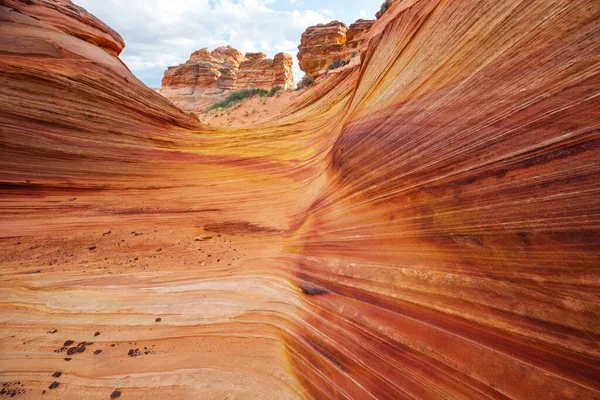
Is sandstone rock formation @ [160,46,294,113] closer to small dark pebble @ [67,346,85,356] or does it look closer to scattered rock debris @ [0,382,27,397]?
small dark pebble @ [67,346,85,356]

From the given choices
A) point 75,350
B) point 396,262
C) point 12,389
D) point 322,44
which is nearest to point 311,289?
point 396,262

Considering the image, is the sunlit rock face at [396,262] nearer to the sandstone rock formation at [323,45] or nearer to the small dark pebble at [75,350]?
the small dark pebble at [75,350]

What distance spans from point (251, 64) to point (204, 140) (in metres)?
31.9

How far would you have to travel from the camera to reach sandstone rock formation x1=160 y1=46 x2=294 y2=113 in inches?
1280

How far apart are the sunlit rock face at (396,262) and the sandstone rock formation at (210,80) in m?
31.6

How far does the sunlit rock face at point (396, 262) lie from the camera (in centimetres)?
113

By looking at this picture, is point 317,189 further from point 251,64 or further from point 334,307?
point 251,64

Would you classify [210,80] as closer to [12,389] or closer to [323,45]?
[323,45]

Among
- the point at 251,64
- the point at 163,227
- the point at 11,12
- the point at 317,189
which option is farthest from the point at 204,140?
the point at 251,64

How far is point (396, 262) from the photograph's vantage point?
178 cm

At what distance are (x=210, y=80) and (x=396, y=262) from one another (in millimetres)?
38057

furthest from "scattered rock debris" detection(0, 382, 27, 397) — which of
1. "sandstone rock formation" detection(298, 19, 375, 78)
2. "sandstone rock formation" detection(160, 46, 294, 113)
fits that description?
"sandstone rock formation" detection(160, 46, 294, 113)

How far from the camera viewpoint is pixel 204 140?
20.2 ft

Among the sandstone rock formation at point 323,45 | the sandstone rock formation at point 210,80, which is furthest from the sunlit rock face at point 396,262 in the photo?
the sandstone rock formation at point 210,80
